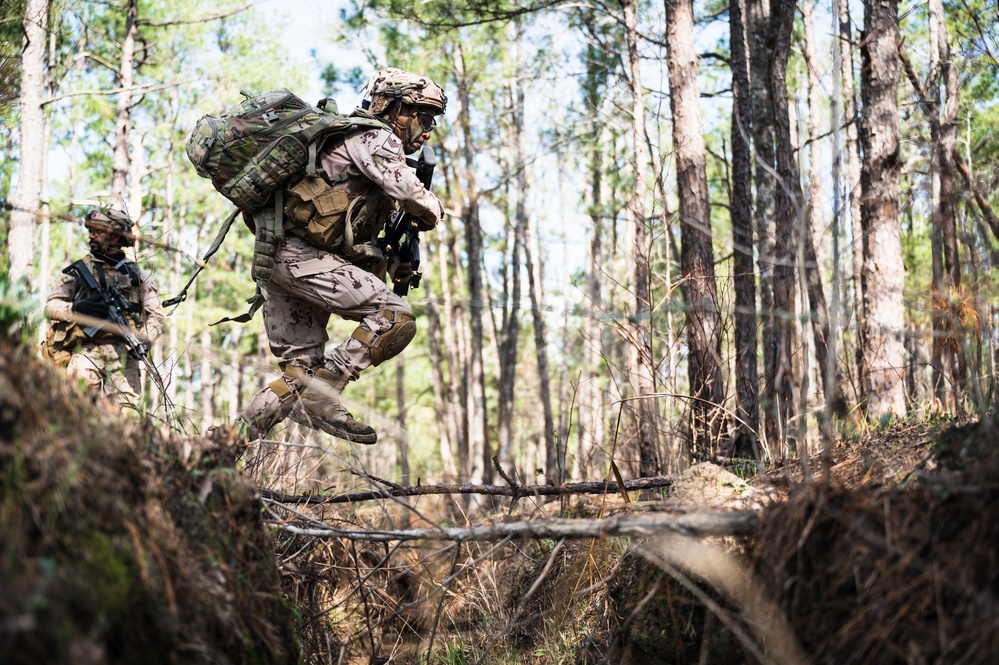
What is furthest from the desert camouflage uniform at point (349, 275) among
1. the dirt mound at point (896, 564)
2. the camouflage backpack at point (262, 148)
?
the dirt mound at point (896, 564)

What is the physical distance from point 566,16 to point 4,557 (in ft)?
48.0

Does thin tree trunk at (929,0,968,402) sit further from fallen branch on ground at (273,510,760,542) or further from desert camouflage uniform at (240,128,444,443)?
desert camouflage uniform at (240,128,444,443)

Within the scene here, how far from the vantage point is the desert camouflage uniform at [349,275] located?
4.13 meters

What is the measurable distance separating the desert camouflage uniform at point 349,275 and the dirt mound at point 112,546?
1.85 m

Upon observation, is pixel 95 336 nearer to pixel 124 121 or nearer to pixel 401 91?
pixel 401 91

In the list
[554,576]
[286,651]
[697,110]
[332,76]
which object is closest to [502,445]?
[332,76]

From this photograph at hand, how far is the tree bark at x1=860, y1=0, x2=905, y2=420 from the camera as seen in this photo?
586 centimetres

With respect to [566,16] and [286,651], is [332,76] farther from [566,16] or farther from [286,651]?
[286,651]

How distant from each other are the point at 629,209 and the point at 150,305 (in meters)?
3.59

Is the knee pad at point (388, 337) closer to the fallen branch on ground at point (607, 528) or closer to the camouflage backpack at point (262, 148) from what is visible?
the camouflage backpack at point (262, 148)

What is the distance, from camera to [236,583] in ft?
6.97

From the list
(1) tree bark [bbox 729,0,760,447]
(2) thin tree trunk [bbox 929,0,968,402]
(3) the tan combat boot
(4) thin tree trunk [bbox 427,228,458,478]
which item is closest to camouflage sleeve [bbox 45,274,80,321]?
(3) the tan combat boot

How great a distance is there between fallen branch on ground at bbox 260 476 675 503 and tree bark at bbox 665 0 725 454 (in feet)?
5.36

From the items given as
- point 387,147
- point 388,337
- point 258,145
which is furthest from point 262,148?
point 388,337
